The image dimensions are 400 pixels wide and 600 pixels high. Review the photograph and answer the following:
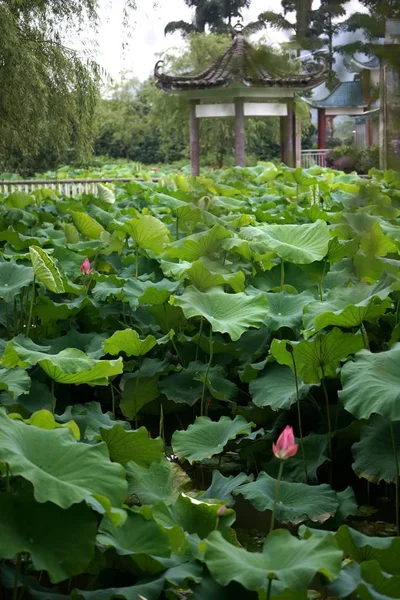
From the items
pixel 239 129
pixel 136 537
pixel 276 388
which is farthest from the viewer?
pixel 239 129

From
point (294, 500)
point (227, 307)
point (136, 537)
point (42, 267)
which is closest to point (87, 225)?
point (42, 267)

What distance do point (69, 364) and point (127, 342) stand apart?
424 mm

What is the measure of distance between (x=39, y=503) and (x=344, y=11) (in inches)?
29.8

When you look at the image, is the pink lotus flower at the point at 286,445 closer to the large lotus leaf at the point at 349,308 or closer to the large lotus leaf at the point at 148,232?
the large lotus leaf at the point at 349,308

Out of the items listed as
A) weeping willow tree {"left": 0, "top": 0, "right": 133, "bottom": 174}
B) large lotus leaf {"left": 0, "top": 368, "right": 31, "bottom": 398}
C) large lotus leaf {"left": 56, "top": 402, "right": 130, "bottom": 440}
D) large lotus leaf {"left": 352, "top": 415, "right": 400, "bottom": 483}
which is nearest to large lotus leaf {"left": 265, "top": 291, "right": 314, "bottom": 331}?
large lotus leaf {"left": 352, "top": 415, "right": 400, "bottom": 483}

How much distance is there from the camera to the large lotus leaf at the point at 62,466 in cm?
106

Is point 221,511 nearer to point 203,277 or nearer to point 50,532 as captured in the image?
point 50,532

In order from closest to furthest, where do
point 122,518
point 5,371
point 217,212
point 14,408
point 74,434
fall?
point 122,518, point 74,434, point 5,371, point 14,408, point 217,212

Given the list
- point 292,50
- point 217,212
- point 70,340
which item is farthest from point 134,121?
point 292,50

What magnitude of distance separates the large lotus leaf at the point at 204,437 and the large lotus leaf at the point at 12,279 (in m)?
0.77

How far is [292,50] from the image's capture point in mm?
687

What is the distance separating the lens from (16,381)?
1.75 metres

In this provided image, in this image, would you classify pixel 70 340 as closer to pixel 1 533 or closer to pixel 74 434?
pixel 74 434

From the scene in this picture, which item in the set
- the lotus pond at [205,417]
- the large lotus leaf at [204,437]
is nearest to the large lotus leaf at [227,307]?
the lotus pond at [205,417]
